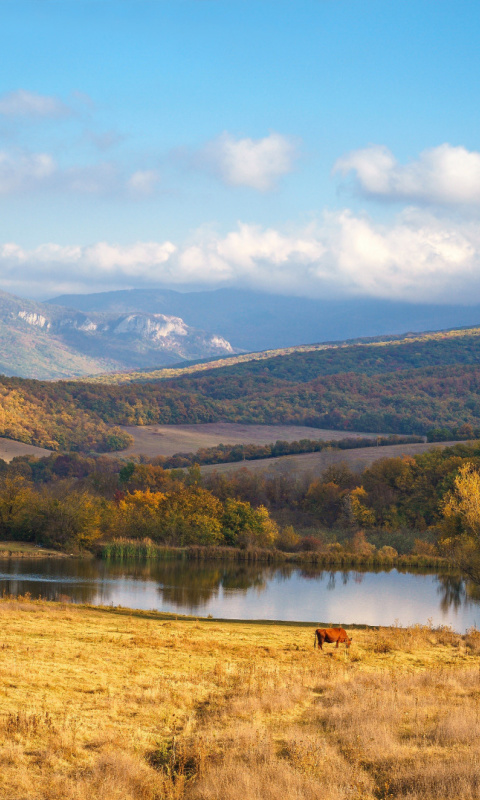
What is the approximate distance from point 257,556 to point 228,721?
50986 millimetres

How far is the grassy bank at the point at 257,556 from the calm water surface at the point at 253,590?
135 inches

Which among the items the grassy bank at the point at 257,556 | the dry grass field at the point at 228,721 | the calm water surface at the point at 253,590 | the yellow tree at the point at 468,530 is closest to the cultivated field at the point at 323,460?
the grassy bank at the point at 257,556

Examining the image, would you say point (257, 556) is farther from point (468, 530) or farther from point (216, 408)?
point (216, 408)

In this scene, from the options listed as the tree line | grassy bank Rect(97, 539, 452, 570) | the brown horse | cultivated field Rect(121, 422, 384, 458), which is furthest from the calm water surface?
cultivated field Rect(121, 422, 384, 458)

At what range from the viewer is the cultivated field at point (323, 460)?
103 m

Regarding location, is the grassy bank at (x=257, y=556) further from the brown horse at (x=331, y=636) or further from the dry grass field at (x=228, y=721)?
the dry grass field at (x=228, y=721)

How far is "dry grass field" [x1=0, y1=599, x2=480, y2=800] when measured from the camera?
10.2m

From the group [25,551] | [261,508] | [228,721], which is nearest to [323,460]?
[261,508]

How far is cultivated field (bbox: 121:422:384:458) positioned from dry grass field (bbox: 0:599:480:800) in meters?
120

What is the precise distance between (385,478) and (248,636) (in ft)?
211

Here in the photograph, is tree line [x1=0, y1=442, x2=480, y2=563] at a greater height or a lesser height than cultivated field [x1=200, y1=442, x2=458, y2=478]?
lesser

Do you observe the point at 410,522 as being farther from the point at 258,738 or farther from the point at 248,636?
the point at 258,738

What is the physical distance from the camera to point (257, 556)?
63500mm

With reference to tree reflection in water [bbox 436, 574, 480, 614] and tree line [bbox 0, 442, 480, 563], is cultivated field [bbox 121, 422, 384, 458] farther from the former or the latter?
tree reflection in water [bbox 436, 574, 480, 614]
